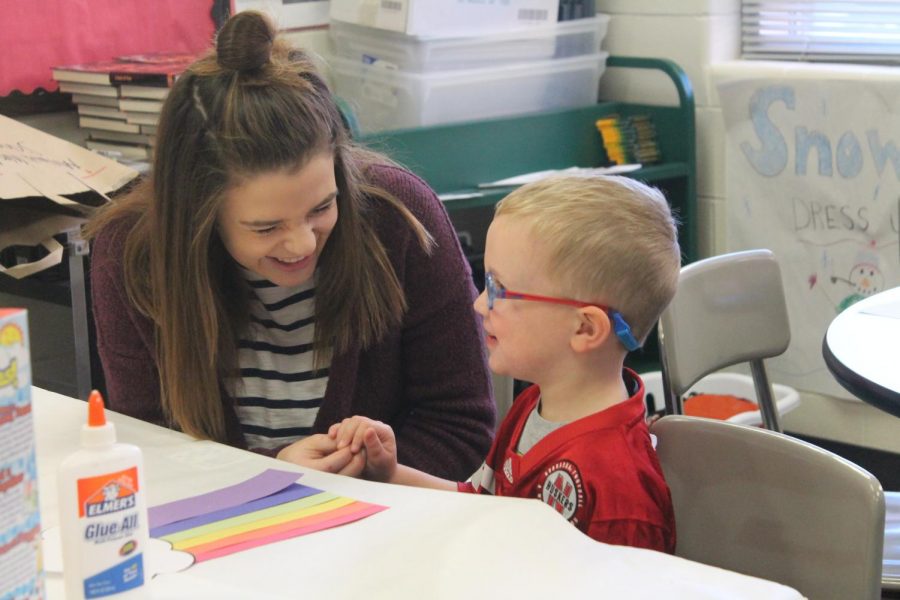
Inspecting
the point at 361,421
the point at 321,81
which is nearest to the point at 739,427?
the point at 361,421

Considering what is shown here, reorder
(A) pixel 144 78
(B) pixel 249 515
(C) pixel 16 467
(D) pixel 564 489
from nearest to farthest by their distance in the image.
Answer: (C) pixel 16 467 → (B) pixel 249 515 → (D) pixel 564 489 → (A) pixel 144 78

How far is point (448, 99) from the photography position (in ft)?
9.18

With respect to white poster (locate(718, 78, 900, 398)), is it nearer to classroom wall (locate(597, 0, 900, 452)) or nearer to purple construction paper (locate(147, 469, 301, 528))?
classroom wall (locate(597, 0, 900, 452))

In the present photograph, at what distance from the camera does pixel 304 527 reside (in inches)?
41.1

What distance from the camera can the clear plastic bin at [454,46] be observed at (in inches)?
107

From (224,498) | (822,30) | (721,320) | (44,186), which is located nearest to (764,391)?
(721,320)

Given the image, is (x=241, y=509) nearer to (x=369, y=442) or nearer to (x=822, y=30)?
(x=369, y=442)

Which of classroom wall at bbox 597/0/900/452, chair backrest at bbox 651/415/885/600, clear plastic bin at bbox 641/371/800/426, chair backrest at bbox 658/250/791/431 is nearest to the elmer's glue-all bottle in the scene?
chair backrest at bbox 651/415/885/600

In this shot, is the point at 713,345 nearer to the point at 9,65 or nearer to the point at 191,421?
the point at 191,421

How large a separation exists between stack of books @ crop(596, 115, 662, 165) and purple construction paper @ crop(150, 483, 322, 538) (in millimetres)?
2133

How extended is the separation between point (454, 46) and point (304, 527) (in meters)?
1.91

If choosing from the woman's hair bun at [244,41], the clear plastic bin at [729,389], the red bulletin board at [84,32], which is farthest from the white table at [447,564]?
the clear plastic bin at [729,389]

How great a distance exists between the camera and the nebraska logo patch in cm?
119

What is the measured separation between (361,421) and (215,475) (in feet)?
0.61
